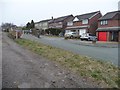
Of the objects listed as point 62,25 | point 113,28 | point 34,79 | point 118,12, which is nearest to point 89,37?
point 113,28

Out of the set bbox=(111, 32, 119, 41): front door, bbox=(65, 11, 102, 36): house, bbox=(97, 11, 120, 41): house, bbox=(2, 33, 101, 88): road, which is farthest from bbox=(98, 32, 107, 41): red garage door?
bbox=(2, 33, 101, 88): road

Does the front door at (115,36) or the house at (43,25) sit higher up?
the house at (43,25)

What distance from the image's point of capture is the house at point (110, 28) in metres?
44.6

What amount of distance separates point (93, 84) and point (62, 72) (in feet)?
5.92

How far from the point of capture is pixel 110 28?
45.9 meters

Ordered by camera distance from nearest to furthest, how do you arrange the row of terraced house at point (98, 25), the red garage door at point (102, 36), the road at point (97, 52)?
the road at point (97, 52) < the row of terraced house at point (98, 25) < the red garage door at point (102, 36)

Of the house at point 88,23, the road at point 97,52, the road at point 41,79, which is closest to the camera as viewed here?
the road at point 41,79

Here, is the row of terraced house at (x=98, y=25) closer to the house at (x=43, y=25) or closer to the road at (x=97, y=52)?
the house at (x=43, y=25)

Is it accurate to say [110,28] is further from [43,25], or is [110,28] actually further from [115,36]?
[43,25]

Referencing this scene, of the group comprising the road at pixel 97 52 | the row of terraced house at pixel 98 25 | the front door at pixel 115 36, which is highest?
the row of terraced house at pixel 98 25

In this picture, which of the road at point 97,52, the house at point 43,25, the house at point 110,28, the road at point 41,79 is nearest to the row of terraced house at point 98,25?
the house at point 110,28

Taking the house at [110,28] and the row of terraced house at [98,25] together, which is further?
the row of terraced house at [98,25]

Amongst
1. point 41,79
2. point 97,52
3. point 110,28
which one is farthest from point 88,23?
point 41,79

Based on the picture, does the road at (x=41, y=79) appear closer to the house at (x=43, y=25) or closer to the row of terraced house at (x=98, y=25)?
the row of terraced house at (x=98, y=25)
